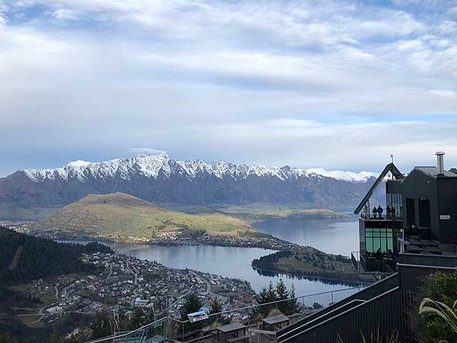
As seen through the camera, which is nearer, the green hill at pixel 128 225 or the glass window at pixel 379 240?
the glass window at pixel 379 240

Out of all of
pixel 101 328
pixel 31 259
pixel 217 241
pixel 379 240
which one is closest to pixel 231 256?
pixel 217 241

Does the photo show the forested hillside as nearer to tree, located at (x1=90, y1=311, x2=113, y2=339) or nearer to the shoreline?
the shoreline

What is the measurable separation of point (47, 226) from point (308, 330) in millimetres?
187911

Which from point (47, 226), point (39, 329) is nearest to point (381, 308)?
point (39, 329)

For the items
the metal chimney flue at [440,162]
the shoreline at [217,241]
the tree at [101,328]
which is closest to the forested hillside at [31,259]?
the shoreline at [217,241]

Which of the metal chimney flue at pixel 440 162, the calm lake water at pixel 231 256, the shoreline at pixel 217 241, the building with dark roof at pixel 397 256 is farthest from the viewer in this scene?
the shoreline at pixel 217 241

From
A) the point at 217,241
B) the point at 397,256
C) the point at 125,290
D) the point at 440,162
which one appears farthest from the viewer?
the point at 217,241

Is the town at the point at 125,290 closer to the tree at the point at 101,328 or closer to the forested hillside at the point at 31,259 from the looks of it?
the forested hillside at the point at 31,259

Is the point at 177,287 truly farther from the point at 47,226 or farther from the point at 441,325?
the point at 47,226

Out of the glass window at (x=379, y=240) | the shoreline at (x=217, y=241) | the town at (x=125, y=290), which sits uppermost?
the glass window at (x=379, y=240)

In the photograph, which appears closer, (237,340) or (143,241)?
(237,340)

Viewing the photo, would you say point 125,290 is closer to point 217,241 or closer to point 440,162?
point 440,162

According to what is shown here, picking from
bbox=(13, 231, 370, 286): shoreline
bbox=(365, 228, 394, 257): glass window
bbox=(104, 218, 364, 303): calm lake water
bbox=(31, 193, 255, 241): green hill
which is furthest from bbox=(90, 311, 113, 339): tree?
bbox=(31, 193, 255, 241): green hill

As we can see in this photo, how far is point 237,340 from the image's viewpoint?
32.8ft
